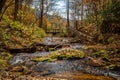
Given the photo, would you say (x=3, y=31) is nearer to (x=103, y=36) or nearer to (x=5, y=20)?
(x=5, y=20)

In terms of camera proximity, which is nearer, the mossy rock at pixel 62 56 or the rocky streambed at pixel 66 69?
the rocky streambed at pixel 66 69

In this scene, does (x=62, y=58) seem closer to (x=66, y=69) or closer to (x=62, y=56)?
(x=62, y=56)

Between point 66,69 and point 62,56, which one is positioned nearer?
point 66,69

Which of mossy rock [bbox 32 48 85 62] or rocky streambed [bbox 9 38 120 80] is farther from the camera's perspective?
mossy rock [bbox 32 48 85 62]

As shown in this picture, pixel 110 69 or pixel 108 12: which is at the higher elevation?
pixel 108 12

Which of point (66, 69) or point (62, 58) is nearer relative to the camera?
point (66, 69)

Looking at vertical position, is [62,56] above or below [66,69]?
above

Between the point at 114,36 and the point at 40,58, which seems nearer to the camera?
the point at 40,58

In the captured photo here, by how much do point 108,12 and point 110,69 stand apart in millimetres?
10609

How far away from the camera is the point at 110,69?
12.6 m

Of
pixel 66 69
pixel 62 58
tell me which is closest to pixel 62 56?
pixel 62 58

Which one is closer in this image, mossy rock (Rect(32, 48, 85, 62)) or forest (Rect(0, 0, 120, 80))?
forest (Rect(0, 0, 120, 80))

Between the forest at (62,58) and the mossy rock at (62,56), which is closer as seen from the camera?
the forest at (62,58)

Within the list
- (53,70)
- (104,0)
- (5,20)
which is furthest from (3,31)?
(104,0)
